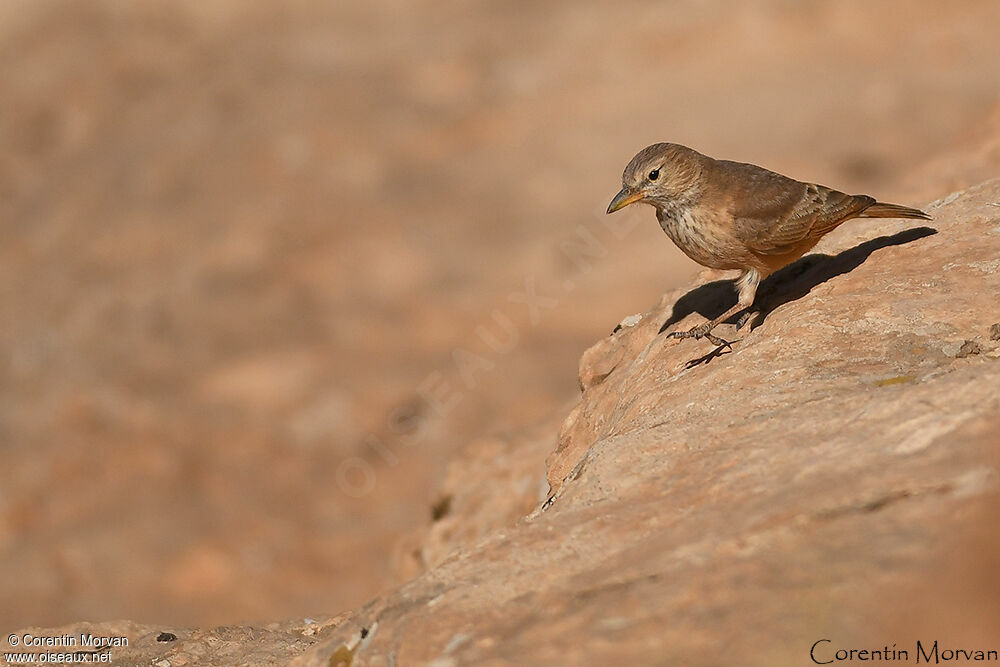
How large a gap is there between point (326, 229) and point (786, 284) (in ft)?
27.1

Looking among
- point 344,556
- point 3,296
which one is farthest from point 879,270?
point 3,296

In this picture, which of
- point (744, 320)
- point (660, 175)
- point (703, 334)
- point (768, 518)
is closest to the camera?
point (768, 518)

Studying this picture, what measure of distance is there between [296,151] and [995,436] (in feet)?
39.3

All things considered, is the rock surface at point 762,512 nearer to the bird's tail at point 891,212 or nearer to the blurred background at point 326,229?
the bird's tail at point 891,212

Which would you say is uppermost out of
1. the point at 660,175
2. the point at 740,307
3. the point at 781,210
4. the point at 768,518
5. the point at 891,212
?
the point at 660,175

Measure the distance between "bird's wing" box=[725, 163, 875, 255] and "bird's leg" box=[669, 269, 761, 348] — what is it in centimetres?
21

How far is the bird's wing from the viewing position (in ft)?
18.4

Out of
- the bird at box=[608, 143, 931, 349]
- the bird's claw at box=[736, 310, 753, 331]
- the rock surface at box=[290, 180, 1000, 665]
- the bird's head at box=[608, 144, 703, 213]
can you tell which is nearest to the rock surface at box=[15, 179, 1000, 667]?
the rock surface at box=[290, 180, 1000, 665]

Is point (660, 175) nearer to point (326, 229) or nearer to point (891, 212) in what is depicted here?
point (891, 212)

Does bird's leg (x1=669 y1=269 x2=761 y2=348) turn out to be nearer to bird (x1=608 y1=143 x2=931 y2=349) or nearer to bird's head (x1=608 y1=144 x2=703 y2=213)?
bird (x1=608 y1=143 x2=931 y2=349)

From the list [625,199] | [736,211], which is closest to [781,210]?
[736,211]

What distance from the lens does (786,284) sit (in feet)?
20.2

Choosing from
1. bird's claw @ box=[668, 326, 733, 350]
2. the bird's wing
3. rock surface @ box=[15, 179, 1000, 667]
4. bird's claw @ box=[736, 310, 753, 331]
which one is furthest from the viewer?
bird's claw @ box=[736, 310, 753, 331]

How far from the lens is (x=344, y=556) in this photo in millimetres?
10633
